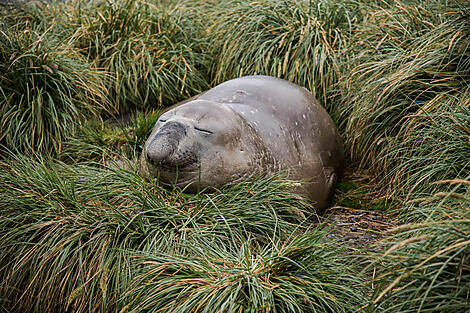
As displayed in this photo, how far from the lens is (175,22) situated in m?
5.16

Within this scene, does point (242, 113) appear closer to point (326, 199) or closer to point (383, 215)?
point (326, 199)

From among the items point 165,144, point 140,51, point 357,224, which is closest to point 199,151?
point 165,144

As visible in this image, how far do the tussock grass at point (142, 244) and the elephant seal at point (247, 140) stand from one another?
122mm

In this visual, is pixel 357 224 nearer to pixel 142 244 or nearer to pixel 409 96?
pixel 409 96

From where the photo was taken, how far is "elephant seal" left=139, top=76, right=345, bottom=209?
2.91m

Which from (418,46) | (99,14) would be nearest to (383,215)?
(418,46)

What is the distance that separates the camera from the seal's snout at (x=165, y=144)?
9.39 ft

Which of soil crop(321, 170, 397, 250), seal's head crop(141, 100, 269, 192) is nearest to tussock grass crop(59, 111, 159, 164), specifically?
seal's head crop(141, 100, 269, 192)

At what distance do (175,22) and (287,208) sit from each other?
9.48 ft

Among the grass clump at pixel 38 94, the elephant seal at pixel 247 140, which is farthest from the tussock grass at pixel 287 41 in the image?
the grass clump at pixel 38 94

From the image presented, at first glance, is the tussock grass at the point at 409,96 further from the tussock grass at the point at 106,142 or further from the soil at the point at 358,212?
the tussock grass at the point at 106,142

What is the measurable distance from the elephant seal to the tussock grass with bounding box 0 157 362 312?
4.8 inches

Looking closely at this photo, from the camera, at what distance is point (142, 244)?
2650 mm

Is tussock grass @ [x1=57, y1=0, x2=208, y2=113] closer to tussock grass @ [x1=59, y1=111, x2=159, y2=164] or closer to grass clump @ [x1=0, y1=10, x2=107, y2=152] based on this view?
grass clump @ [x1=0, y1=10, x2=107, y2=152]
